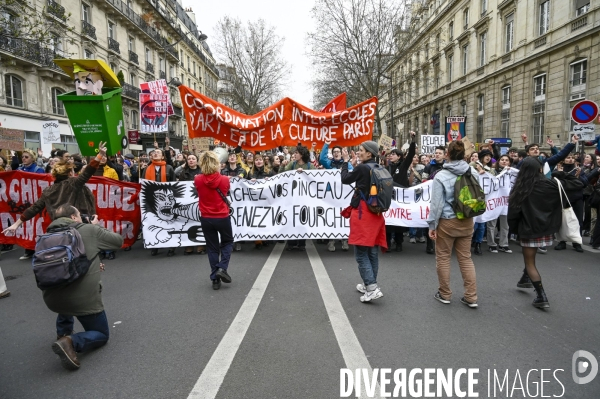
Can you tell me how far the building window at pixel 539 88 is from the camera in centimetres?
2363

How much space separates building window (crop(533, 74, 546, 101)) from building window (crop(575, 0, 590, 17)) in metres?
3.83

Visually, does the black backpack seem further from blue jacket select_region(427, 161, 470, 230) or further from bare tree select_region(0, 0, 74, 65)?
bare tree select_region(0, 0, 74, 65)

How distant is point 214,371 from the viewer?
293 cm

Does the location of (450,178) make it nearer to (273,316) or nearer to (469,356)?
(469,356)

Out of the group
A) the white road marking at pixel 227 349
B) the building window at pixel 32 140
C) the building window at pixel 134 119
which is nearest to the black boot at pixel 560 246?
the white road marking at pixel 227 349

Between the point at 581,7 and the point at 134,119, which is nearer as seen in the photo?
the point at 581,7

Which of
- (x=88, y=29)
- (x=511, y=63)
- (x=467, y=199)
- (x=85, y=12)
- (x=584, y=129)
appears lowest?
(x=467, y=199)

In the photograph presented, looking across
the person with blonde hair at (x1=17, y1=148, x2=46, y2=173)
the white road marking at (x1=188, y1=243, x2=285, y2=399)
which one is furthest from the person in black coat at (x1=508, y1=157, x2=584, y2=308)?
the person with blonde hair at (x1=17, y1=148, x2=46, y2=173)

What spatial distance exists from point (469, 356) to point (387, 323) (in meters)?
0.85

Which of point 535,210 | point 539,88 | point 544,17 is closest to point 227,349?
point 535,210

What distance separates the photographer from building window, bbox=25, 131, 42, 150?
912 inches

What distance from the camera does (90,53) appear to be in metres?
29.4

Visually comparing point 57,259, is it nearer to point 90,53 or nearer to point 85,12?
point 90,53

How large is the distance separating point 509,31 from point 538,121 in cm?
776
